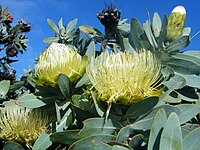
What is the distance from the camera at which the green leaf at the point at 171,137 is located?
930mm

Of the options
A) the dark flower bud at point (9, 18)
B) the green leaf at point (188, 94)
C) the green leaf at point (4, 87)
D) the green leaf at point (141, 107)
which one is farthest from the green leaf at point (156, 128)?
the dark flower bud at point (9, 18)

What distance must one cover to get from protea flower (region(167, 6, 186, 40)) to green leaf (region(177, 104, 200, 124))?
1.10 ft

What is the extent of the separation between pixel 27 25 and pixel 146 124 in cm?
236

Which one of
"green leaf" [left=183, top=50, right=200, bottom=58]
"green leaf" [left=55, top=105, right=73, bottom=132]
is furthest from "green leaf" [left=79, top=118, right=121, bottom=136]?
"green leaf" [left=183, top=50, right=200, bottom=58]

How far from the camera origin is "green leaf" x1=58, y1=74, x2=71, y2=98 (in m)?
1.23

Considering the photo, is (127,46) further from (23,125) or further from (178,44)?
(23,125)

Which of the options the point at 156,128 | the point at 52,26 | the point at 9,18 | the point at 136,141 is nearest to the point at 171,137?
the point at 156,128

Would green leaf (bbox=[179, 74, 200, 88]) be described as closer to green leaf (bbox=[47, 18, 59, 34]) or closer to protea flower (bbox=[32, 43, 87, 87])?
protea flower (bbox=[32, 43, 87, 87])

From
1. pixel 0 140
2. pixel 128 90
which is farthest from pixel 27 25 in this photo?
pixel 128 90

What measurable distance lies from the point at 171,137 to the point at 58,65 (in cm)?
50

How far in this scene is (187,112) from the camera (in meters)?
1.18

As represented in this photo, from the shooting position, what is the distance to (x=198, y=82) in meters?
1.32

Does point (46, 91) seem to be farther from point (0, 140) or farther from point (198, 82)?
point (198, 82)

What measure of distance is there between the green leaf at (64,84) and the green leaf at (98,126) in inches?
8.2
